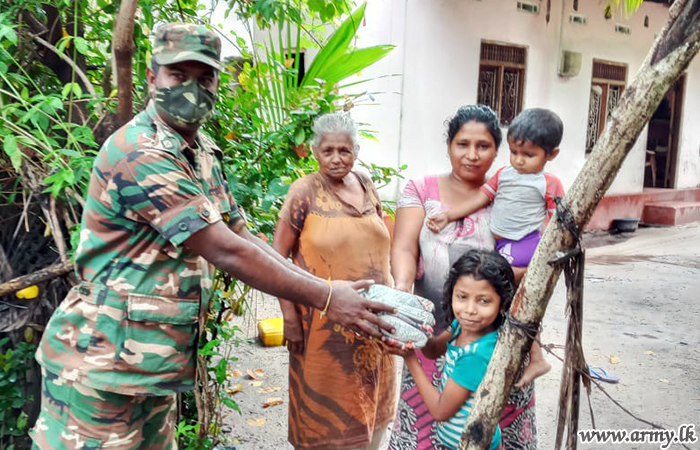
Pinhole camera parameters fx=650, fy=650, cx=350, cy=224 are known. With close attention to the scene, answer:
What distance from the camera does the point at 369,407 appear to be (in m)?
2.92

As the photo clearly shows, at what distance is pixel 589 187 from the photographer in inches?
61.4

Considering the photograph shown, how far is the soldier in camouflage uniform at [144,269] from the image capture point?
177 cm

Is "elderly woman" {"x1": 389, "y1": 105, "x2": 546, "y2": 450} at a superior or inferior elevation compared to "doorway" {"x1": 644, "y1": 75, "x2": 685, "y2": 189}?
inferior

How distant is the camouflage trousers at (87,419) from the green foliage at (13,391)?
2.48 feet

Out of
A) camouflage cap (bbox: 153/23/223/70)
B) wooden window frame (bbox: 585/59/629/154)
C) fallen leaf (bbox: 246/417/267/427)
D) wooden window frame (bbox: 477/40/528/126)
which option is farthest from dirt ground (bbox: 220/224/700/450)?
wooden window frame (bbox: 585/59/629/154)

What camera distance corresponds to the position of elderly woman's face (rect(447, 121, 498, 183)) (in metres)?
2.49

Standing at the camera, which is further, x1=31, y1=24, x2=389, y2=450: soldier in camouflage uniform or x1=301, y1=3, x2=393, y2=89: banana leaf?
x1=301, y1=3, x2=393, y2=89: banana leaf

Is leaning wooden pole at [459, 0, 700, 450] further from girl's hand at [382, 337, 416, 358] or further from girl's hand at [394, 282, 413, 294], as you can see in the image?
girl's hand at [394, 282, 413, 294]

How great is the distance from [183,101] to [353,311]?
0.84 meters

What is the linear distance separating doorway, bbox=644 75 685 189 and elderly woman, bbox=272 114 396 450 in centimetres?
1154

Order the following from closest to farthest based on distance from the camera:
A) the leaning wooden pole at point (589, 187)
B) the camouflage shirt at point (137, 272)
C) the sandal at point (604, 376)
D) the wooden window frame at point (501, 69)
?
the leaning wooden pole at point (589, 187), the camouflage shirt at point (137, 272), the sandal at point (604, 376), the wooden window frame at point (501, 69)

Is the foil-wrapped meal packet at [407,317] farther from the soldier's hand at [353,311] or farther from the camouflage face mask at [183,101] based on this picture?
the camouflage face mask at [183,101]

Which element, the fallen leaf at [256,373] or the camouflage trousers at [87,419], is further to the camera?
the fallen leaf at [256,373]

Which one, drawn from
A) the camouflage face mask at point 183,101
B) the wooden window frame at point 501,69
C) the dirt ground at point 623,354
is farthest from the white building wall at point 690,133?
the camouflage face mask at point 183,101
